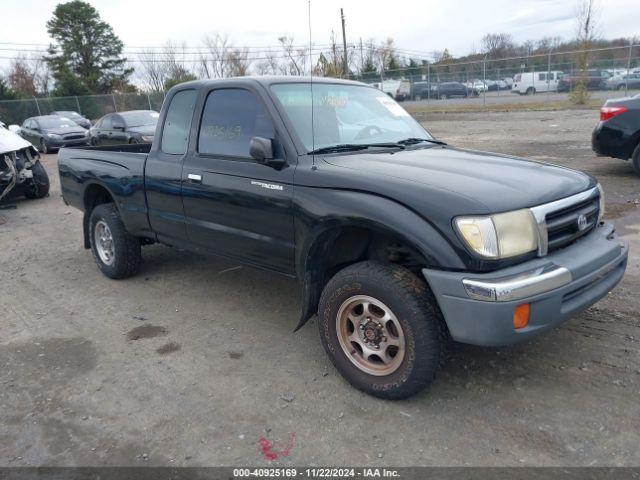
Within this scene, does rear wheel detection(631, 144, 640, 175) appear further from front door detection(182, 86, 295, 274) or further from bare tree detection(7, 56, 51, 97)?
bare tree detection(7, 56, 51, 97)

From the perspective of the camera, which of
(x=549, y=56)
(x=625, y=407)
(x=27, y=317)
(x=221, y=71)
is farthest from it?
(x=221, y=71)

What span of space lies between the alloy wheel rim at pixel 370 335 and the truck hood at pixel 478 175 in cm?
73

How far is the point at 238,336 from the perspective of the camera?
4.21 m

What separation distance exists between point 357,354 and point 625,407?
1.50 m

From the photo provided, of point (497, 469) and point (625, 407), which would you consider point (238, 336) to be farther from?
point (625, 407)

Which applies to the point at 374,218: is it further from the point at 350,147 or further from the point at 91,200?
the point at 91,200

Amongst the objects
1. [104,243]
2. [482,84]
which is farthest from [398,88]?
[104,243]

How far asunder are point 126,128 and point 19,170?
6.15 meters

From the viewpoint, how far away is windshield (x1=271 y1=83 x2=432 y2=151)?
12.4ft

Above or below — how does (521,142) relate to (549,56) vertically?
below

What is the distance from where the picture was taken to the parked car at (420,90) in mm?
35412

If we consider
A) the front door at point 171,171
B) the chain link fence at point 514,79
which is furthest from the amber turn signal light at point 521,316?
the chain link fence at point 514,79

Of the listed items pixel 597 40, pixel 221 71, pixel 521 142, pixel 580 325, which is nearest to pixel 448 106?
pixel 597 40

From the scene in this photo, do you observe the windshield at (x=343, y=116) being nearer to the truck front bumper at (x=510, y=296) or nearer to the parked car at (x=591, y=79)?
the truck front bumper at (x=510, y=296)
